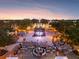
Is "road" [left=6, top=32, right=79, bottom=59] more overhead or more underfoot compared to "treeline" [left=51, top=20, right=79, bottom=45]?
more underfoot

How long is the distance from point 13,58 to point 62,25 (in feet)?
2.10

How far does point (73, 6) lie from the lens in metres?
2.65

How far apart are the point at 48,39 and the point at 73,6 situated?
0.45 m

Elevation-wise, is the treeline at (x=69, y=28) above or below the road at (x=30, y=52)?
above

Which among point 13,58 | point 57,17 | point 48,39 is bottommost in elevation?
point 13,58

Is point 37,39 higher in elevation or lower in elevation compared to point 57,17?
lower

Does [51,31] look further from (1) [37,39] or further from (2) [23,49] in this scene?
(2) [23,49]

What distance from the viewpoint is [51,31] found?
2.68 meters

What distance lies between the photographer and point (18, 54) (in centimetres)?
262

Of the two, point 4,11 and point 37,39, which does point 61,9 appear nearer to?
point 37,39

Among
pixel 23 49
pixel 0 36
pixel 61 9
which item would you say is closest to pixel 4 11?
pixel 0 36

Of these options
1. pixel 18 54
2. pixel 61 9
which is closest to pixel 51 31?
pixel 61 9

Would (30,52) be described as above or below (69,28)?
below

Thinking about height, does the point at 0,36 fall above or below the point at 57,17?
below
